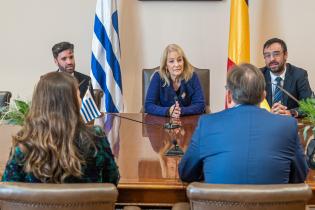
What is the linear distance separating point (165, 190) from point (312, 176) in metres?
0.65

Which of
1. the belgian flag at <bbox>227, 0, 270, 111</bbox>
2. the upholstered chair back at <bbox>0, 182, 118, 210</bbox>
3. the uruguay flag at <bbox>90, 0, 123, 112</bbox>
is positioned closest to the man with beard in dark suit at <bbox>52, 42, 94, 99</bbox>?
the uruguay flag at <bbox>90, 0, 123, 112</bbox>

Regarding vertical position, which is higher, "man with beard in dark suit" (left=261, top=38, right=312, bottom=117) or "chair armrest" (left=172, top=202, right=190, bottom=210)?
"man with beard in dark suit" (left=261, top=38, right=312, bottom=117)

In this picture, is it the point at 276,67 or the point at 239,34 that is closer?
the point at 276,67

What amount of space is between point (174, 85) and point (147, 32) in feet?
4.52

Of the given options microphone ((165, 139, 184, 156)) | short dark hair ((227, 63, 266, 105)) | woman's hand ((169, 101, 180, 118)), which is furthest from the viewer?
woman's hand ((169, 101, 180, 118))

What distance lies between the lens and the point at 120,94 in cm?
493

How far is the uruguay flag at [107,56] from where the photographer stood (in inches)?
191

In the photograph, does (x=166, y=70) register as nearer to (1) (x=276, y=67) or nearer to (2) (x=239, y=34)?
(1) (x=276, y=67)

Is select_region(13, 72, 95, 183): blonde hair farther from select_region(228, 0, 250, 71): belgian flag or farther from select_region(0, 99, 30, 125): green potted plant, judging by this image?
select_region(228, 0, 250, 71): belgian flag

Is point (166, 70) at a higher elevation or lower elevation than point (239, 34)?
lower

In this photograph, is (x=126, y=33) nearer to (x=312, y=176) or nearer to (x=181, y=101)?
(x=181, y=101)

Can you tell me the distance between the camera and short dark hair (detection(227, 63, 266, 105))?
1.84 meters

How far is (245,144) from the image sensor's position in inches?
67.7

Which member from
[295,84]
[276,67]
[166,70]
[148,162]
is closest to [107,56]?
[166,70]
